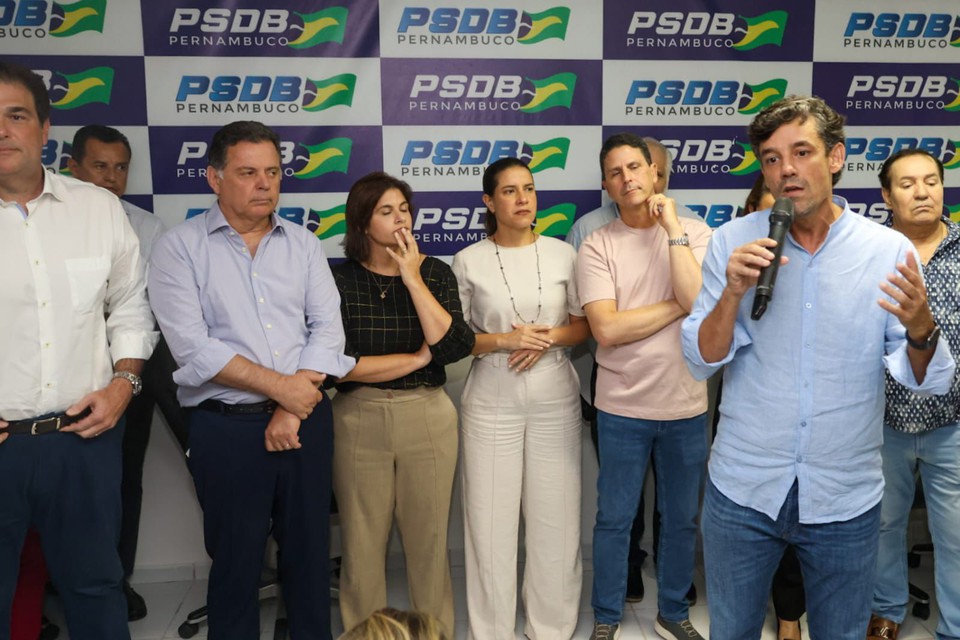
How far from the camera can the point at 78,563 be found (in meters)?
2.23

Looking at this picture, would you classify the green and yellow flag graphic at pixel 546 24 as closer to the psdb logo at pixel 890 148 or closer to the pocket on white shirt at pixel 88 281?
the psdb logo at pixel 890 148

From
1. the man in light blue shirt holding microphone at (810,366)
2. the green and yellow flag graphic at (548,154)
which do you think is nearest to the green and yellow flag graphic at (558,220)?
the green and yellow flag graphic at (548,154)

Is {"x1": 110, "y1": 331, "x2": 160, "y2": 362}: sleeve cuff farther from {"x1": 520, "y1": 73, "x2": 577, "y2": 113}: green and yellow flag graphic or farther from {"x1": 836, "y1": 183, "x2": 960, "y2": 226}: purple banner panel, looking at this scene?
{"x1": 836, "y1": 183, "x2": 960, "y2": 226}: purple banner panel

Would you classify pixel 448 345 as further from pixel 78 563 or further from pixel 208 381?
pixel 78 563

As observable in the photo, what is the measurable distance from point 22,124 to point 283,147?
4.66 ft

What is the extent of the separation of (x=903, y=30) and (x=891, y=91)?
28 centimetres

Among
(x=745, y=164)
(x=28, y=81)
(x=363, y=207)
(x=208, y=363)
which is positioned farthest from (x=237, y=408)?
(x=745, y=164)

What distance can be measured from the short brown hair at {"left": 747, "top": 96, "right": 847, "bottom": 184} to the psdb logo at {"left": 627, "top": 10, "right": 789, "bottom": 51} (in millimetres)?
1978

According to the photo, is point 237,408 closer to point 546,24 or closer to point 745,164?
point 546,24

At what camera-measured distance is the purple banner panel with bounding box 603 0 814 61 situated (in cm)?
359

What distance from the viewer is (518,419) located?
9.46 ft

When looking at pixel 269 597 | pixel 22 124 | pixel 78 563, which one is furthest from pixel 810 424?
pixel 269 597

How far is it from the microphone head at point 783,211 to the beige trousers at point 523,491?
1323 mm

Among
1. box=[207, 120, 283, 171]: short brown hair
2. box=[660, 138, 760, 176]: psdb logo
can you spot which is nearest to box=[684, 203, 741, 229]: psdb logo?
box=[660, 138, 760, 176]: psdb logo
